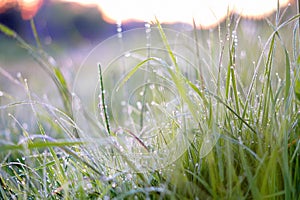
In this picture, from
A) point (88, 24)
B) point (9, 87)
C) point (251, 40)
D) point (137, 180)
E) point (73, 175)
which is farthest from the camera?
point (88, 24)

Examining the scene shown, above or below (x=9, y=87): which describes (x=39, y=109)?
above

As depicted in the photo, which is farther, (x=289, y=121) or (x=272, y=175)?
(x=289, y=121)

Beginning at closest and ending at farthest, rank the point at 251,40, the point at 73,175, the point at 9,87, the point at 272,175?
the point at 272,175, the point at 73,175, the point at 251,40, the point at 9,87

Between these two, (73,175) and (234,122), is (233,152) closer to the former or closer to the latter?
(234,122)

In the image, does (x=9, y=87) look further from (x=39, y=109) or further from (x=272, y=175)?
(x=272, y=175)

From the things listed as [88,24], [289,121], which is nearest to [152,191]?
[289,121]

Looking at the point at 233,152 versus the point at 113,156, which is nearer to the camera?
the point at 233,152

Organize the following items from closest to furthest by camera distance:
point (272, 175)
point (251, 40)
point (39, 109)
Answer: point (272, 175)
point (39, 109)
point (251, 40)

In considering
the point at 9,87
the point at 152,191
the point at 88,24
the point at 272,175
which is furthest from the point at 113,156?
the point at 88,24

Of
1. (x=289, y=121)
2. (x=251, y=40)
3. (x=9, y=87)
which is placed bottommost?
(x=9, y=87)
